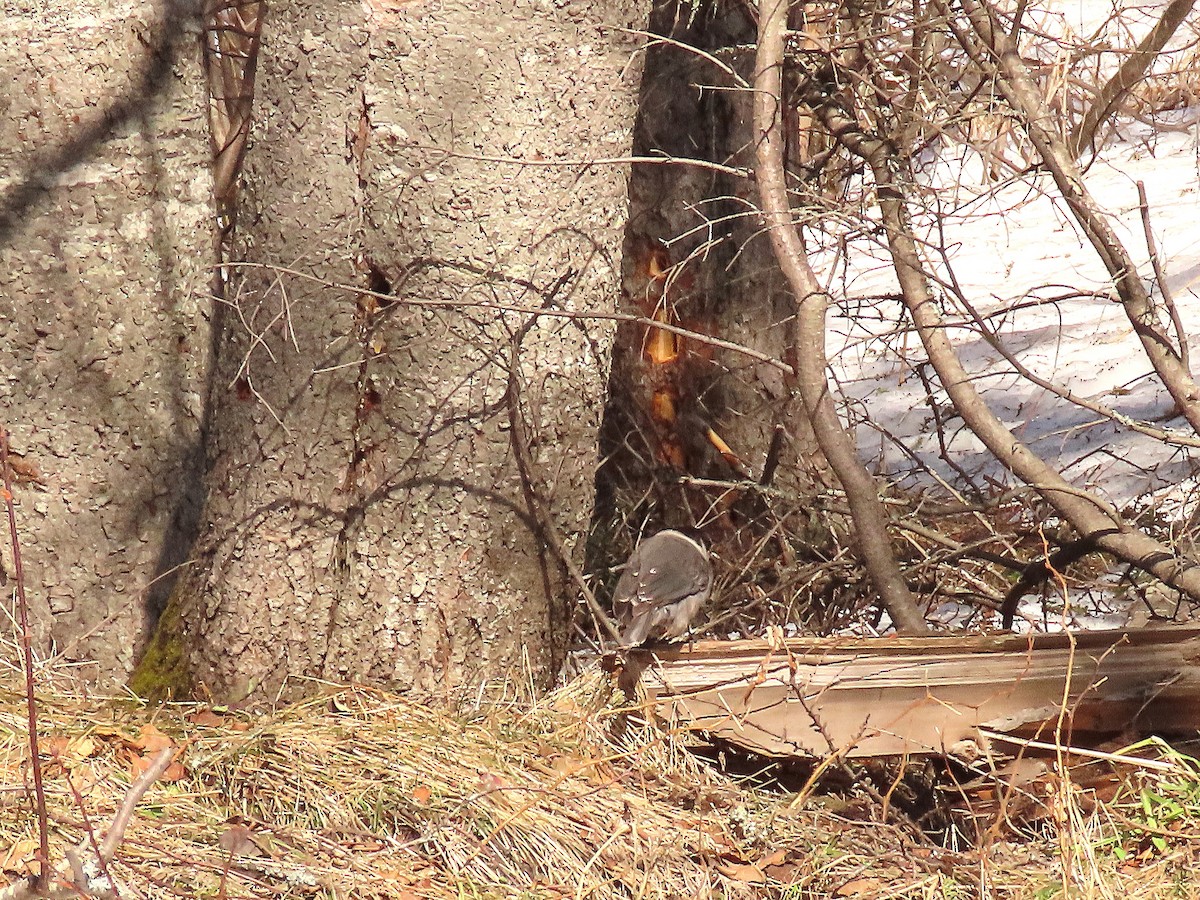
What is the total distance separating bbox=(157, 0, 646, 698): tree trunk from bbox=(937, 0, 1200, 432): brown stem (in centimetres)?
99

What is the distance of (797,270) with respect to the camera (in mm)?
3230

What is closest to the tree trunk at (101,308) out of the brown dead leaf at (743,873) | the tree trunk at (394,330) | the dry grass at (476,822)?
the tree trunk at (394,330)

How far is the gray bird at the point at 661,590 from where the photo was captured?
10.8 ft

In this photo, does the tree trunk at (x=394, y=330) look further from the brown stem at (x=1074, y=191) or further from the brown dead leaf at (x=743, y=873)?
the brown stem at (x=1074, y=191)

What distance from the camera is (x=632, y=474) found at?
4.64 metres

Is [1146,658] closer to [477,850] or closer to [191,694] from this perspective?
[477,850]

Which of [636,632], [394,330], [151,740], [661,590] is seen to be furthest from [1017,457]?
[151,740]

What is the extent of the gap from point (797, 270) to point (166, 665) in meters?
2.05

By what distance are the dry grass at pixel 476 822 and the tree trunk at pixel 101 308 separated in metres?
0.42

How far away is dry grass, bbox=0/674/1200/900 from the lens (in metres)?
2.67

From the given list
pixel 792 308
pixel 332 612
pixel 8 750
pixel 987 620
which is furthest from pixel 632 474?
pixel 8 750

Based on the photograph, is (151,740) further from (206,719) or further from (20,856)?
(20,856)

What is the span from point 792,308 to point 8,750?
3016 millimetres

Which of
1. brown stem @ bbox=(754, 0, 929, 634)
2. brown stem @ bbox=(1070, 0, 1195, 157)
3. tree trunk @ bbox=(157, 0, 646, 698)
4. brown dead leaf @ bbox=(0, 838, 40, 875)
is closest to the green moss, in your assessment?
tree trunk @ bbox=(157, 0, 646, 698)
